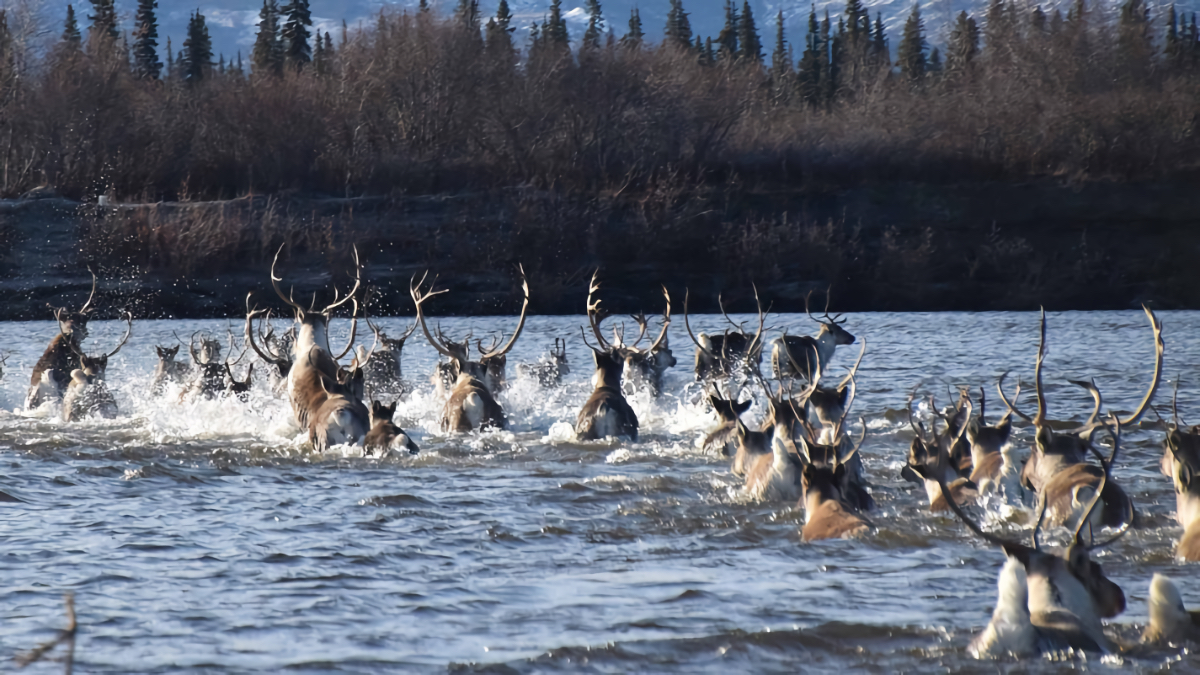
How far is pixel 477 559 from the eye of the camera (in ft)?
28.3

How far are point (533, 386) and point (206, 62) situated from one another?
229 feet

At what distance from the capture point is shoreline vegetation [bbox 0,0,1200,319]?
149 ft

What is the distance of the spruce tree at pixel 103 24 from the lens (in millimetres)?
66000

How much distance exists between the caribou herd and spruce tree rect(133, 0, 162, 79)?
220 feet

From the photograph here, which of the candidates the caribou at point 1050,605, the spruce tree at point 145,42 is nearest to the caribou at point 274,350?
the caribou at point 1050,605

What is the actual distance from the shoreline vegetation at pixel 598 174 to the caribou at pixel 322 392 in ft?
96.4

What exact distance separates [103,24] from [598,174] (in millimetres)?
36553

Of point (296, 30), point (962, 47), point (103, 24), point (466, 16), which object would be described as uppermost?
point (296, 30)

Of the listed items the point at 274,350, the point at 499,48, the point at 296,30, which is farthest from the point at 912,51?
the point at 274,350

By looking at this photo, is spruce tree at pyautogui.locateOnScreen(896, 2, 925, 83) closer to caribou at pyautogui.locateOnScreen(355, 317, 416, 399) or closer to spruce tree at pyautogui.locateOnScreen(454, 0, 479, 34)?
spruce tree at pyautogui.locateOnScreen(454, 0, 479, 34)

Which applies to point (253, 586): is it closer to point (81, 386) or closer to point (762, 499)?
point (762, 499)

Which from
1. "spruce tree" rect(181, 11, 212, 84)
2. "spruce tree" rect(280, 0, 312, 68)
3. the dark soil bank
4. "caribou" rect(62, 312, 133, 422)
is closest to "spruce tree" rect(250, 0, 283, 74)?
"spruce tree" rect(280, 0, 312, 68)

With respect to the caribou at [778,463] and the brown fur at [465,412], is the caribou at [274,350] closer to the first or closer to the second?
the brown fur at [465,412]

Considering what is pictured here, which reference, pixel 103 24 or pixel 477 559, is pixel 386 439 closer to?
pixel 477 559
